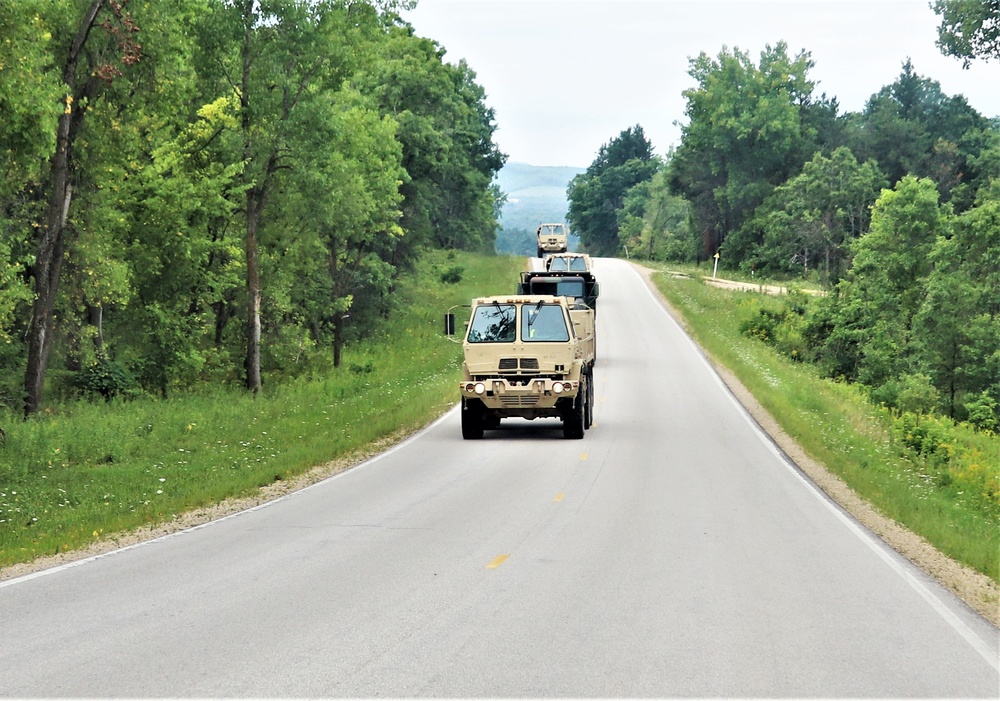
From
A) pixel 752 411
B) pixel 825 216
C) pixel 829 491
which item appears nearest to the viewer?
pixel 829 491

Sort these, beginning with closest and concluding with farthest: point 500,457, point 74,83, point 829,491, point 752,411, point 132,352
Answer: point 829,491 → point 500,457 → point 74,83 → point 752,411 → point 132,352

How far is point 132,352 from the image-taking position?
1443 inches

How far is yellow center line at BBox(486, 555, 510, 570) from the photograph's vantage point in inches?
420

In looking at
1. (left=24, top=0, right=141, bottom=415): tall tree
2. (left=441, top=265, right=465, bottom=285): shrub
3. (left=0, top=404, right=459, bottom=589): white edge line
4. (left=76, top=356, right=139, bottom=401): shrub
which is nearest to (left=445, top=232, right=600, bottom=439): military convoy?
(left=0, top=404, right=459, bottom=589): white edge line

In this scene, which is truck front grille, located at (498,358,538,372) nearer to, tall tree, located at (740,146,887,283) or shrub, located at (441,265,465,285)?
shrub, located at (441,265,465,285)

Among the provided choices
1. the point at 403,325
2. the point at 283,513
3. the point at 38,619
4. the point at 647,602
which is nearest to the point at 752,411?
the point at 283,513

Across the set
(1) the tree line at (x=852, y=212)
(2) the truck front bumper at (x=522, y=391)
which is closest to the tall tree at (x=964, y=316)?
(1) the tree line at (x=852, y=212)

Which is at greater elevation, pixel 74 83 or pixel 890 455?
pixel 74 83

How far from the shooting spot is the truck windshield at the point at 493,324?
75.9 feet

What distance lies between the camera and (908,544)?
13.0 m

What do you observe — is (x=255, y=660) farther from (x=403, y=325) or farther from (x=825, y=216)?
(x=825, y=216)

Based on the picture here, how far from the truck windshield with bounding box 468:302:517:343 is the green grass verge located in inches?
256

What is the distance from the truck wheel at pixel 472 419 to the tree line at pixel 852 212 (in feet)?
55.9

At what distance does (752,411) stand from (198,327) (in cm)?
1895
